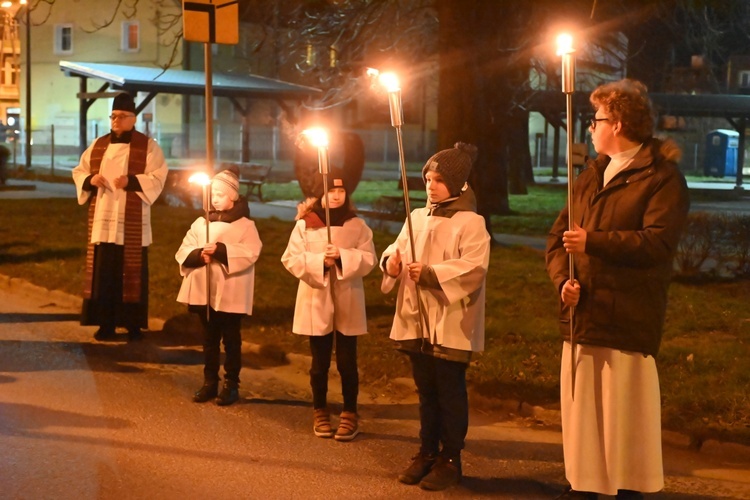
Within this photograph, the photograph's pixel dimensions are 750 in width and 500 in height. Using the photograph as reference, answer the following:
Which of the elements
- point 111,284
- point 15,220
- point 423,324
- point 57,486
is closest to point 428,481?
point 423,324

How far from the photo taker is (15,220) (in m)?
19.2

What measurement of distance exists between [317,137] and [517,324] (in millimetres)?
4149

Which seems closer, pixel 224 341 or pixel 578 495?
pixel 578 495

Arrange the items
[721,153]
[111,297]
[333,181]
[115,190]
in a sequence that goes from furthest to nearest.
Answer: [721,153], [111,297], [115,190], [333,181]

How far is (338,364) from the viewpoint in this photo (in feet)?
22.9

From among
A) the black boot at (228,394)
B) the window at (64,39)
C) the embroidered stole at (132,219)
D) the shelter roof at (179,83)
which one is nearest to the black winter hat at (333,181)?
the black boot at (228,394)

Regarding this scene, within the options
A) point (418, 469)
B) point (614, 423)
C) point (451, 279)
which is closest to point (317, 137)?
point (451, 279)

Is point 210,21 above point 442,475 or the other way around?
above

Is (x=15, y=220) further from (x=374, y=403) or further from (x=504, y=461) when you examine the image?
(x=504, y=461)

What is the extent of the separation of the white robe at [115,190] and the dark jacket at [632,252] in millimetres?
5374

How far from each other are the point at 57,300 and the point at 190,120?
1584 inches

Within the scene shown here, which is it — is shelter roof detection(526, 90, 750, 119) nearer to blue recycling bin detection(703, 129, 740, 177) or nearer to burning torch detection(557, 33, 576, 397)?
blue recycling bin detection(703, 129, 740, 177)

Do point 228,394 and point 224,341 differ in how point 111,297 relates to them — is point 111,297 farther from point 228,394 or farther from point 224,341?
point 228,394

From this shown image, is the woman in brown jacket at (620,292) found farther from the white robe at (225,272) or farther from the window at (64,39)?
the window at (64,39)
